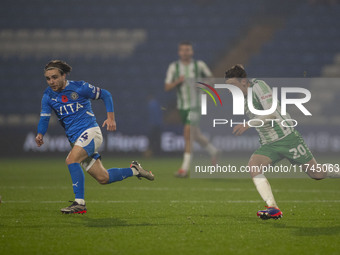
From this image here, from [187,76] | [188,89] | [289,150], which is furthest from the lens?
[188,89]

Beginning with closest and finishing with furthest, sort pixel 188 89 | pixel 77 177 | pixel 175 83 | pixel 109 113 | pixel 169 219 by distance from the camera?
pixel 169 219 < pixel 77 177 < pixel 109 113 < pixel 175 83 < pixel 188 89

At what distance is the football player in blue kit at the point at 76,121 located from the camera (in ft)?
20.4

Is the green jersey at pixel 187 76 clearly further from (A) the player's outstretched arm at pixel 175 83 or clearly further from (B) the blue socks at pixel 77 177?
(B) the blue socks at pixel 77 177

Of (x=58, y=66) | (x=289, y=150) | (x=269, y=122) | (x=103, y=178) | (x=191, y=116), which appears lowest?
(x=103, y=178)

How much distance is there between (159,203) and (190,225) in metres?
1.73

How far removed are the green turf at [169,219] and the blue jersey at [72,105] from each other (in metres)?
A: 0.93

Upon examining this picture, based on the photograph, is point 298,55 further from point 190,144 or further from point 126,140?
point 190,144

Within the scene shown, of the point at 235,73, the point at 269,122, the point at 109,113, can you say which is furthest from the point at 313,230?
the point at 109,113

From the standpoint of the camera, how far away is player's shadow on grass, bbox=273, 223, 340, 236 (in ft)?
16.9

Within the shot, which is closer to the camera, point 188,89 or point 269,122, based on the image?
point 269,122

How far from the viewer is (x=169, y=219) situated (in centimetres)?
598

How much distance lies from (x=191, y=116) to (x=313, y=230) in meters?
5.77

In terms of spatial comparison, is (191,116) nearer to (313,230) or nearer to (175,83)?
(175,83)

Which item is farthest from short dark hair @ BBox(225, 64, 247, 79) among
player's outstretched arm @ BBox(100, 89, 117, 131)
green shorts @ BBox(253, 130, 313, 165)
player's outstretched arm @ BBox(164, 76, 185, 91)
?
player's outstretched arm @ BBox(164, 76, 185, 91)
